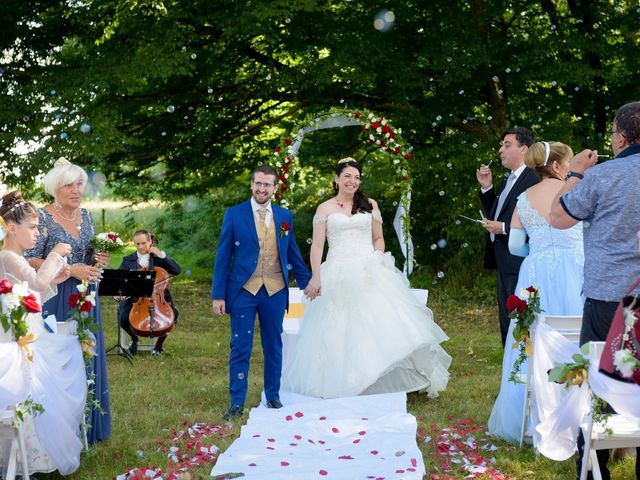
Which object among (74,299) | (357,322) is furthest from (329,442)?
(74,299)

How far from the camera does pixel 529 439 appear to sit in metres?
6.52

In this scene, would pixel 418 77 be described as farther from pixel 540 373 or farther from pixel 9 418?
pixel 9 418

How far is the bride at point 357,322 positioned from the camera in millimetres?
8359

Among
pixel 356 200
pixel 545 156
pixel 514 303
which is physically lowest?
pixel 514 303

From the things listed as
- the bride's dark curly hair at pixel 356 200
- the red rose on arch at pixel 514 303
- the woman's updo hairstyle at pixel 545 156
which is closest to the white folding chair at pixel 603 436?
the red rose on arch at pixel 514 303

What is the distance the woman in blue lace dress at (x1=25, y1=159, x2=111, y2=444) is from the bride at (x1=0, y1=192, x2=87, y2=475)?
1.43 feet

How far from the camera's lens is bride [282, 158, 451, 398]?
8.36m

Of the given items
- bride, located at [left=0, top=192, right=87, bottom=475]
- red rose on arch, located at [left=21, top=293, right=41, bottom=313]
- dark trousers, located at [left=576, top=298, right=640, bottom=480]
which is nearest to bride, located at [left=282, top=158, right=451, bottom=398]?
bride, located at [left=0, top=192, right=87, bottom=475]

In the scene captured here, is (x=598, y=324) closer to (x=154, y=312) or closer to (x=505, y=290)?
(x=505, y=290)

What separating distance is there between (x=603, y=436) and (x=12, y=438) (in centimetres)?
306

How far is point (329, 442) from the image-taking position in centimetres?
686

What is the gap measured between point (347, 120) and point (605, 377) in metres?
8.00

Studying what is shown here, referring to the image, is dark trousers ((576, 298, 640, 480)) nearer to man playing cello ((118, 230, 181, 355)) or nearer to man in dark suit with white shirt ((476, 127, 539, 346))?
man in dark suit with white shirt ((476, 127, 539, 346))

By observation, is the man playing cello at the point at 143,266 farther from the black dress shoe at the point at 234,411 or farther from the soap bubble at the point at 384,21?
the soap bubble at the point at 384,21
